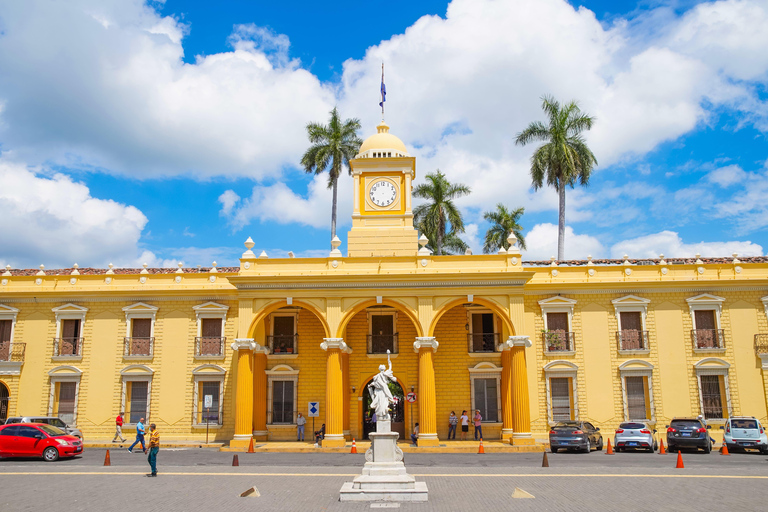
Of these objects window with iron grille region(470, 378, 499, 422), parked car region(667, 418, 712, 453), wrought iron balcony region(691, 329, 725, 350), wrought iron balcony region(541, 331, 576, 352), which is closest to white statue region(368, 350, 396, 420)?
window with iron grille region(470, 378, 499, 422)

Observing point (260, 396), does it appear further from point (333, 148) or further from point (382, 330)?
point (333, 148)

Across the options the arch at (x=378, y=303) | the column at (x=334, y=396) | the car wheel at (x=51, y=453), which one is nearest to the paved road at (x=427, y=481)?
the car wheel at (x=51, y=453)

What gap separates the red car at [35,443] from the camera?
2122 centimetres

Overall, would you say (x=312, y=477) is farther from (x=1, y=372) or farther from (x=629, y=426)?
(x=1, y=372)

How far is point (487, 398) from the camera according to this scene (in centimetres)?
2847

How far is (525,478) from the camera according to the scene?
1675cm

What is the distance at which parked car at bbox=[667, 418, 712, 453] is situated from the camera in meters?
23.2

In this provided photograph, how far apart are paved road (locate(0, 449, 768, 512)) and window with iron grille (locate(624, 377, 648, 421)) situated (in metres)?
4.97

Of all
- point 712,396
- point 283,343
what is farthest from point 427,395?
point 712,396

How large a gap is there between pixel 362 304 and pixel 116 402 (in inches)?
501

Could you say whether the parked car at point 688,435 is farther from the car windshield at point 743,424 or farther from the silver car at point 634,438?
the car windshield at point 743,424

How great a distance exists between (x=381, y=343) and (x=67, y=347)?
15133 mm

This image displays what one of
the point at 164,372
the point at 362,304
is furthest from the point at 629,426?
the point at 164,372

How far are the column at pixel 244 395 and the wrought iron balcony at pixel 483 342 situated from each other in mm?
9941
